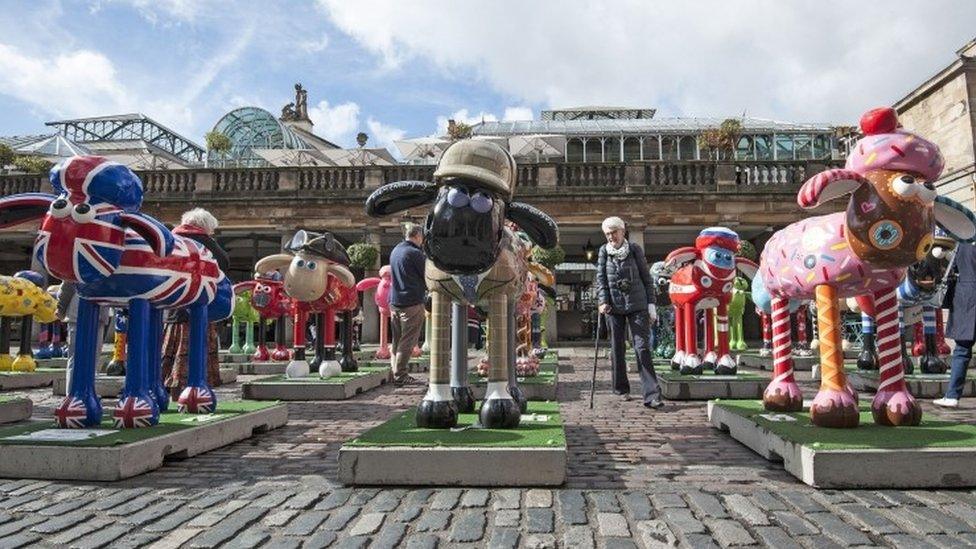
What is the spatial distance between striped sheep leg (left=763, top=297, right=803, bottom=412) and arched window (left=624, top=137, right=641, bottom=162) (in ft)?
70.4

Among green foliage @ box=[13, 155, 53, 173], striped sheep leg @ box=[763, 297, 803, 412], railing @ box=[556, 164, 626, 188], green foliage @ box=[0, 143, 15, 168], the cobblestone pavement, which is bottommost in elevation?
the cobblestone pavement

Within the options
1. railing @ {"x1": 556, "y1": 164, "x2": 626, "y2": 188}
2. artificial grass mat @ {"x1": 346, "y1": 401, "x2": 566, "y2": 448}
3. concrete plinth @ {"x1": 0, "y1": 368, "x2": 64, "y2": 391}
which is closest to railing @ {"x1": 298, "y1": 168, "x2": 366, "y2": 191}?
railing @ {"x1": 556, "y1": 164, "x2": 626, "y2": 188}

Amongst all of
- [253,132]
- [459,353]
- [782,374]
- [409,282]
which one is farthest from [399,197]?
[253,132]

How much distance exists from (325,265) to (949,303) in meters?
7.33

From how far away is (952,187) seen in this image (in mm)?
14258

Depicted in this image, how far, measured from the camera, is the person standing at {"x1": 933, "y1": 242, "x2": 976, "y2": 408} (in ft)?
19.5

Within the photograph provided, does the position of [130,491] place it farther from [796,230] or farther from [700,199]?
[700,199]

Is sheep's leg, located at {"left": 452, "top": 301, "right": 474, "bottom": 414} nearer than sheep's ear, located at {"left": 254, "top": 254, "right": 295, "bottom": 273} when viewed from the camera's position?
Yes

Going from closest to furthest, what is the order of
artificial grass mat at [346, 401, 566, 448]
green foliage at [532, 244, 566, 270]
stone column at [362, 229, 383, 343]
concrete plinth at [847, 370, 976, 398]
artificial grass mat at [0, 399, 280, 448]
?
artificial grass mat at [346, 401, 566, 448] < artificial grass mat at [0, 399, 280, 448] < concrete plinth at [847, 370, 976, 398] < green foliage at [532, 244, 566, 270] < stone column at [362, 229, 383, 343]

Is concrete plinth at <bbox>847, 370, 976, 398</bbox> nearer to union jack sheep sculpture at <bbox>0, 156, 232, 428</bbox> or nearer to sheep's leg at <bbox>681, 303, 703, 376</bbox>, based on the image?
sheep's leg at <bbox>681, 303, 703, 376</bbox>

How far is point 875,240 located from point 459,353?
118 inches

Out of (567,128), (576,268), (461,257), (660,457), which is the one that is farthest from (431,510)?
(567,128)

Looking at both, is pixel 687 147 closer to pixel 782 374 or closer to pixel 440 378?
pixel 782 374

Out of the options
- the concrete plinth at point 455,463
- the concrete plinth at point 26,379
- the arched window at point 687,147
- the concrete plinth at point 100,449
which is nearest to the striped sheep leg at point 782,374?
the concrete plinth at point 455,463
